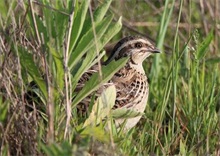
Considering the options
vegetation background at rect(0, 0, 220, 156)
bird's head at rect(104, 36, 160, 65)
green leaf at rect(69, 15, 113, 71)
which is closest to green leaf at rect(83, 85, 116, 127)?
vegetation background at rect(0, 0, 220, 156)

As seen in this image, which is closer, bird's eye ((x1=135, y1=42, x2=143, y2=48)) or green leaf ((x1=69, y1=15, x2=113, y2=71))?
green leaf ((x1=69, y1=15, x2=113, y2=71))

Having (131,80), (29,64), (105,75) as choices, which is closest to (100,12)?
(105,75)

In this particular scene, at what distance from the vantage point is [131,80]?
17.7 ft

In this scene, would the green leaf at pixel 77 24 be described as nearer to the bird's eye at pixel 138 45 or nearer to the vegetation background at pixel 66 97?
the vegetation background at pixel 66 97

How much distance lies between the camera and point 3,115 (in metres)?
3.91

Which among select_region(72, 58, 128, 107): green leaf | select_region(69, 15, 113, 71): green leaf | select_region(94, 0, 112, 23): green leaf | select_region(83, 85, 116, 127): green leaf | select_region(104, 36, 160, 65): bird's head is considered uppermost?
select_region(94, 0, 112, 23): green leaf

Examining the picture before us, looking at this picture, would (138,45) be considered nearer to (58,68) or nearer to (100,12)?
(100,12)

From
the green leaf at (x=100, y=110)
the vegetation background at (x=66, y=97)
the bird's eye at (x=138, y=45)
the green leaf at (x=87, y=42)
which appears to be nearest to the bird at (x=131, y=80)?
the bird's eye at (x=138, y=45)

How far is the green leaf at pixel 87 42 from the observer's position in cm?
410

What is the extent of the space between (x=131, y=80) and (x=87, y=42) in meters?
1.30

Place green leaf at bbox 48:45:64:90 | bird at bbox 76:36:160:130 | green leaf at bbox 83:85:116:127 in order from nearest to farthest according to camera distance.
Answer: green leaf at bbox 48:45:64:90
green leaf at bbox 83:85:116:127
bird at bbox 76:36:160:130

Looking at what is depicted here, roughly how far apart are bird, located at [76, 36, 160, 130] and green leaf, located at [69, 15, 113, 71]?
69 cm

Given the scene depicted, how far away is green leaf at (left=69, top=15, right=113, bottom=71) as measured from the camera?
4102 millimetres

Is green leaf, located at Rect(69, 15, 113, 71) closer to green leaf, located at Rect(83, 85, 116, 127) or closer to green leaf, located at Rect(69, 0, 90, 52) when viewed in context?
green leaf, located at Rect(69, 0, 90, 52)
